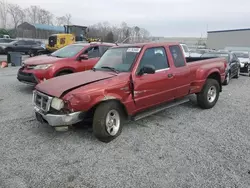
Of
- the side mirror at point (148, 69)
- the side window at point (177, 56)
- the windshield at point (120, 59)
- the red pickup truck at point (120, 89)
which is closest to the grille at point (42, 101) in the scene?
the red pickup truck at point (120, 89)

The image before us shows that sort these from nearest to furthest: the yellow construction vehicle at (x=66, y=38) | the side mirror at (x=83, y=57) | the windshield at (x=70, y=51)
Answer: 1. the side mirror at (x=83, y=57)
2. the windshield at (x=70, y=51)
3. the yellow construction vehicle at (x=66, y=38)

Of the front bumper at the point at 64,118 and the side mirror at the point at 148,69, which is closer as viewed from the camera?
the front bumper at the point at 64,118

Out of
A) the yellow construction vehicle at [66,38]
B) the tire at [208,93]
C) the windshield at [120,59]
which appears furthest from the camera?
the yellow construction vehicle at [66,38]

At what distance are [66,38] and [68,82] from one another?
17.9 metres

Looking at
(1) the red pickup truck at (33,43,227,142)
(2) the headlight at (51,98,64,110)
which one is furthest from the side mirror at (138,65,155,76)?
(2) the headlight at (51,98,64,110)

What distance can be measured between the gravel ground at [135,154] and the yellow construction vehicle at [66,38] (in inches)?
642

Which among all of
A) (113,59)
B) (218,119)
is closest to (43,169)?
(113,59)

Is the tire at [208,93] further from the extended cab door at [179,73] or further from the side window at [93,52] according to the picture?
the side window at [93,52]

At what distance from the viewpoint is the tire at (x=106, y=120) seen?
393cm

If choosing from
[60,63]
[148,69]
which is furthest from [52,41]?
[148,69]

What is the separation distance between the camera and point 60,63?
7395 millimetres

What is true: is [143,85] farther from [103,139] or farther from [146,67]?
[103,139]

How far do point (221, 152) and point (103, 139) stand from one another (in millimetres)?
2034

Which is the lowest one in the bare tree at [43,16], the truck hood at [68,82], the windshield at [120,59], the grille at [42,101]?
the grille at [42,101]
